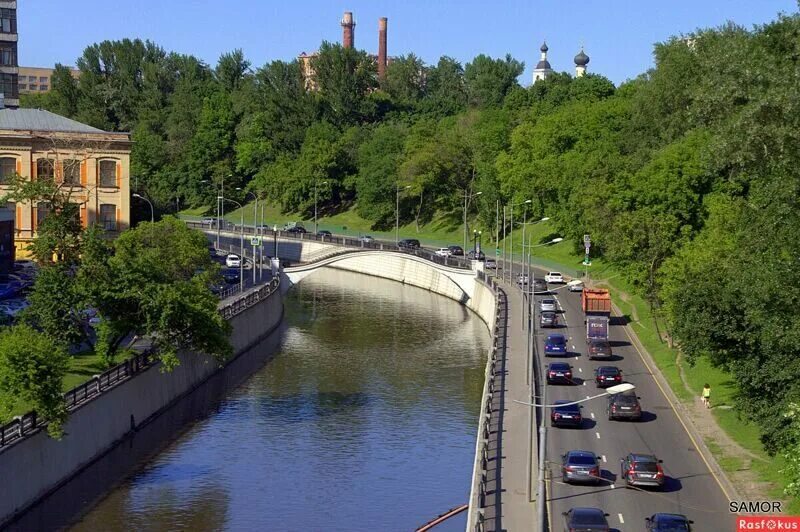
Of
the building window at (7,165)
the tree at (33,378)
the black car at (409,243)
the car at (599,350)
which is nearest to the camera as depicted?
the tree at (33,378)

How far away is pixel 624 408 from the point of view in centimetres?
6756

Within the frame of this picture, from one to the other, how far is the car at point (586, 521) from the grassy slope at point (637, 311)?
338 inches

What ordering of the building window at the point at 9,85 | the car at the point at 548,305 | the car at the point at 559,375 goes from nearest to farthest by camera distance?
the car at the point at 559,375 → the car at the point at 548,305 → the building window at the point at 9,85

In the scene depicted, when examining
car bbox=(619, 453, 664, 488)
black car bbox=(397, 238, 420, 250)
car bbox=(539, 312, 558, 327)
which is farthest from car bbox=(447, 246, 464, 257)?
car bbox=(619, 453, 664, 488)

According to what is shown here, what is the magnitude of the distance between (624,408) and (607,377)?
9.74m

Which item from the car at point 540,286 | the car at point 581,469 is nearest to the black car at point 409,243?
the car at point 540,286

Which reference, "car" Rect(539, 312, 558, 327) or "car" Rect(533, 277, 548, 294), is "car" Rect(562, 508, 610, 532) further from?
"car" Rect(533, 277, 548, 294)

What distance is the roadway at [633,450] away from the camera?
2023 inches

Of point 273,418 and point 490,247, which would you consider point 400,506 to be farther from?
point 490,247

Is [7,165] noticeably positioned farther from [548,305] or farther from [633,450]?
[633,450]

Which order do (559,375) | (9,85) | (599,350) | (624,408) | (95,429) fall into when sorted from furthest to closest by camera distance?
(9,85)
(599,350)
(559,375)
(624,408)
(95,429)

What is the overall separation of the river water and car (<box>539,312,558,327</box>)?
5607 millimetres

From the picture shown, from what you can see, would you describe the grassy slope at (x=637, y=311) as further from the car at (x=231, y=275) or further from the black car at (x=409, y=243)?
the car at (x=231, y=275)

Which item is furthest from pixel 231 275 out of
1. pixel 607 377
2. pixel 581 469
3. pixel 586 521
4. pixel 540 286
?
pixel 586 521
